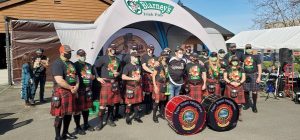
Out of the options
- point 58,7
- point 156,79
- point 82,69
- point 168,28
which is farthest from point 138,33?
point 58,7

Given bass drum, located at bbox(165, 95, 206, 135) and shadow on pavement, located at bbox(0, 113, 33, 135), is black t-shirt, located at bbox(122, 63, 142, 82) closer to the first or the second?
bass drum, located at bbox(165, 95, 206, 135)

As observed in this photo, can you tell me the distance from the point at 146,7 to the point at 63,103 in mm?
4346

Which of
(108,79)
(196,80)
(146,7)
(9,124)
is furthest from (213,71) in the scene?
(9,124)

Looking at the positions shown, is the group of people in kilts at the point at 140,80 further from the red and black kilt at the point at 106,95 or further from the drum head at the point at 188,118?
the drum head at the point at 188,118

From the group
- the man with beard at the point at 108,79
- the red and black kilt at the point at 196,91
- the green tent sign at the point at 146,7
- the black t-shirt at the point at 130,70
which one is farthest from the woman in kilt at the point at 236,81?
the green tent sign at the point at 146,7

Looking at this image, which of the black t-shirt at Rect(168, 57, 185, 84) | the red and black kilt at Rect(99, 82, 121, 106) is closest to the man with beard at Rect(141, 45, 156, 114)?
the black t-shirt at Rect(168, 57, 185, 84)

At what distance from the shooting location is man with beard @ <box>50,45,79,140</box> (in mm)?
4734

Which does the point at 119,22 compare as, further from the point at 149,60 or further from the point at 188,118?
the point at 188,118

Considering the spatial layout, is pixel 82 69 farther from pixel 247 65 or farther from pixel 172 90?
pixel 247 65

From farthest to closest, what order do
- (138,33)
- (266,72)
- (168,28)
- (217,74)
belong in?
(266,72) < (168,28) < (138,33) < (217,74)

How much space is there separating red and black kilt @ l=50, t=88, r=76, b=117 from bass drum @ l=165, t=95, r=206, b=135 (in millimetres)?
1874

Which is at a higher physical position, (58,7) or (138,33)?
(58,7)

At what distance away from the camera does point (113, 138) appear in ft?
17.8

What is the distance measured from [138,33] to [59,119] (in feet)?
17.0
